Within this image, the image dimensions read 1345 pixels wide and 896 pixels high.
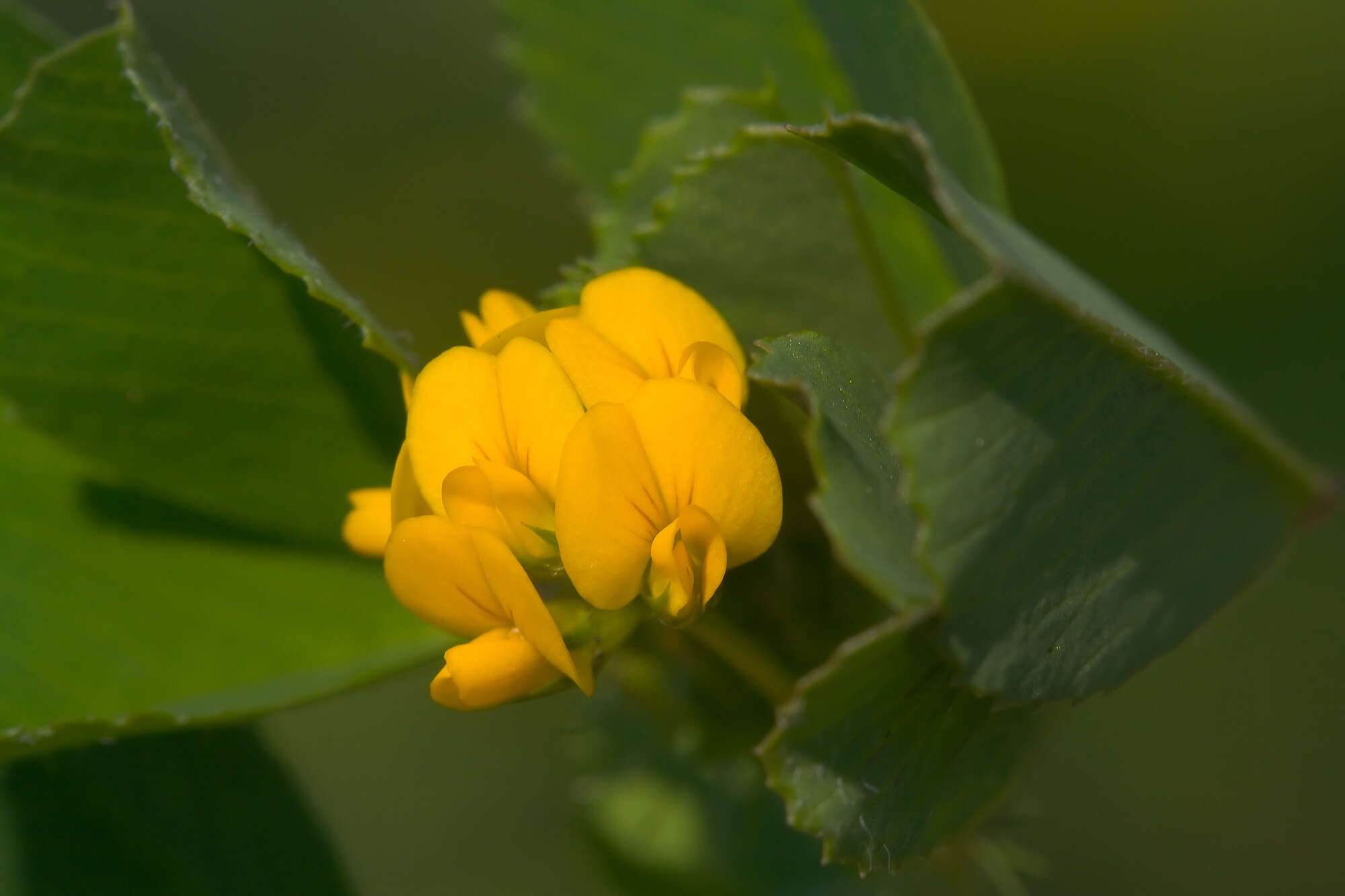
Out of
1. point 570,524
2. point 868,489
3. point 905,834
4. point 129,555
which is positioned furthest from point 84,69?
point 905,834

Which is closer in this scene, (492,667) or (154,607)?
(492,667)

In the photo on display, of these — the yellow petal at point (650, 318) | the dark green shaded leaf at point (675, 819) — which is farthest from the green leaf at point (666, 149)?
the dark green shaded leaf at point (675, 819)

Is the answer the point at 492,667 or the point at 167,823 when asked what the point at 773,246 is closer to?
the point at 492,667

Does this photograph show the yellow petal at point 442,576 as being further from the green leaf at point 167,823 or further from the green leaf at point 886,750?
the green leaf at point 167,823

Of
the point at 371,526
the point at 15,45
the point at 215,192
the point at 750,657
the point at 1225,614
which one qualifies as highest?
the point at 15,45

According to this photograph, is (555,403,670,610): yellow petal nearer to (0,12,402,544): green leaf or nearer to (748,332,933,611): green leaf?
(748,332,933,611): green leaf

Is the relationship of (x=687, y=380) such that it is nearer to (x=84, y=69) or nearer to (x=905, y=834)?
(x=905, y=834)

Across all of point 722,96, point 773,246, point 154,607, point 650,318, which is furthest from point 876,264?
point 154,607
